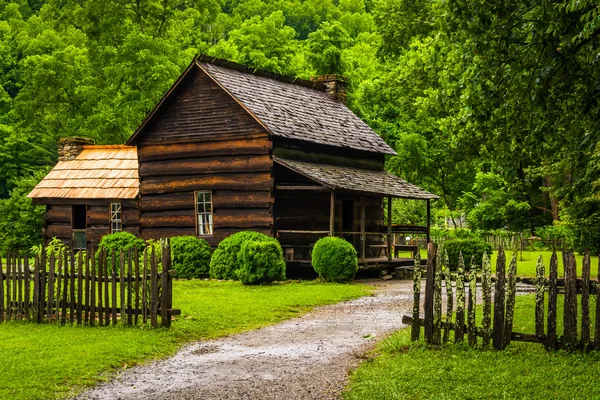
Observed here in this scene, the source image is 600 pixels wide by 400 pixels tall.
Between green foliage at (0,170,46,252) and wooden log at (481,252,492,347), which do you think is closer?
wooden log at (481,252,492,347)

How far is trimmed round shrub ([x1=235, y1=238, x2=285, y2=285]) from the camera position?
24.3 meters

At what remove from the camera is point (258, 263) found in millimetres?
24359

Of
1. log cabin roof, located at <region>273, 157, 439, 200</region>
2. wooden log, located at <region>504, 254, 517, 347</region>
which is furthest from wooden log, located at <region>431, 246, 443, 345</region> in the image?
log cabin roof, located at <region>273, 157, 439, 200</region>

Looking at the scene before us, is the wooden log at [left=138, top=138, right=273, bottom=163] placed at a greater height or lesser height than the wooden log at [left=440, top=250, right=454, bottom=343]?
greater

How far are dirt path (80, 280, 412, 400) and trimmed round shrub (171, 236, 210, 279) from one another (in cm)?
1098

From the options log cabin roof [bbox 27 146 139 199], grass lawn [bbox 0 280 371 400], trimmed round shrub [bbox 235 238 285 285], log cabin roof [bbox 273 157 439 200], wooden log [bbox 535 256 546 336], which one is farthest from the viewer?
log cabin roof [bbox 27 146 139 199]

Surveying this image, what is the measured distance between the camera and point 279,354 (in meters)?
12.5

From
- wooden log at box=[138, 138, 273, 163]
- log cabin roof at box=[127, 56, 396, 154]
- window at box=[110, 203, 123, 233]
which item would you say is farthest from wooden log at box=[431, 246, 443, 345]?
window at box=[110, 203, 123, 233]

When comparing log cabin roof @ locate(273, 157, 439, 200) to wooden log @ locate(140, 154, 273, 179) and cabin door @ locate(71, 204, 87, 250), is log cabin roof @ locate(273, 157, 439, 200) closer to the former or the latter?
wooden log @ locate(140, 154, 273, 179)

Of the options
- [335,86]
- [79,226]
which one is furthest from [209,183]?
[79,226]

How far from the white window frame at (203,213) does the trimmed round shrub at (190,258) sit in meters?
1.24

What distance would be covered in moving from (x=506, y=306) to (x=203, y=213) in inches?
753

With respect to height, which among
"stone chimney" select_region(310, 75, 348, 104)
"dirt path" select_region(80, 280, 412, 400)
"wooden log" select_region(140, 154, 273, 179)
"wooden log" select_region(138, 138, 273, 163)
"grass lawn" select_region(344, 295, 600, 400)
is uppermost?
"stone chimney" select_region(310, 75, 348, 104)

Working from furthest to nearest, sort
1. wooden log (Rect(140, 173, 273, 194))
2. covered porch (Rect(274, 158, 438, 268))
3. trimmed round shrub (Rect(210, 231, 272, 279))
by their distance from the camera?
wooden log (Rect(140, 173, 273, 194)), covered porch (Rect(274, 158, 438, 268)), trimmed round shrub (Rect(210, 231, 272, 279))
